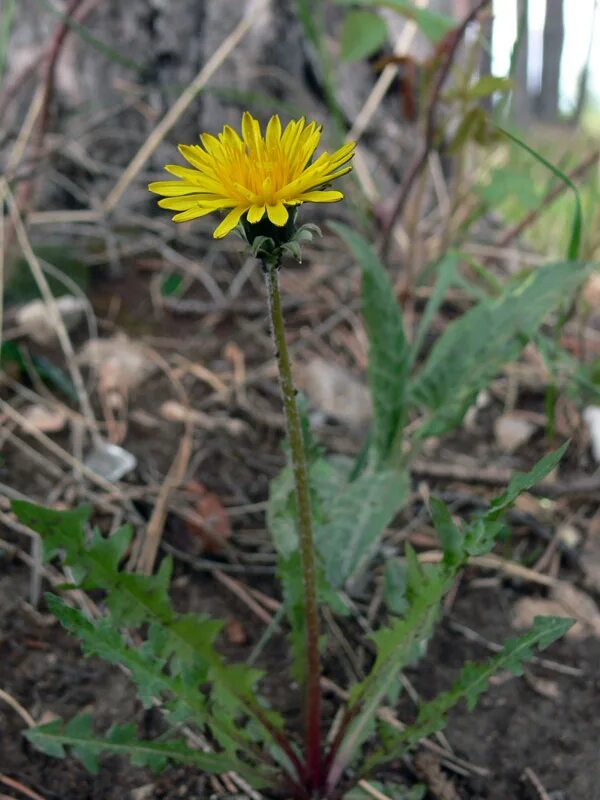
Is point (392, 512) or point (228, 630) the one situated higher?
point (392, 512)

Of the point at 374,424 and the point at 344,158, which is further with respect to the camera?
the point at 374,424

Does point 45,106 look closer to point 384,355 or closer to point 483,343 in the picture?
point 384,355

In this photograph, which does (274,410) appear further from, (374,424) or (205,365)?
(374,424)

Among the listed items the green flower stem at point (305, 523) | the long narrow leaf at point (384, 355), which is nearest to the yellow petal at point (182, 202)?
the green flower stem at point (305, 523)

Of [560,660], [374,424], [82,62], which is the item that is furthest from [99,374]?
[560,660]

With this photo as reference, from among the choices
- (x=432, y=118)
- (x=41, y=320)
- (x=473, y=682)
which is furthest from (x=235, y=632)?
(x=432, y=118)

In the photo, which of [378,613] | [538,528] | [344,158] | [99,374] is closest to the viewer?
[344,158]

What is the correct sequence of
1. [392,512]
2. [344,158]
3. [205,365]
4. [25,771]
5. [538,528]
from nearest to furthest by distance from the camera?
[344,158] < [25,771] < [392,512] < [538,528] < [205,365]
